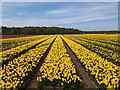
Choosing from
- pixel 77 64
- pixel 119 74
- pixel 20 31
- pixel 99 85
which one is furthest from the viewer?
pixel 20 31

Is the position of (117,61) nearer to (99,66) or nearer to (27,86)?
(99,66)

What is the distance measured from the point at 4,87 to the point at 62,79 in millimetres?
2251

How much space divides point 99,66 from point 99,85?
2.56 meters

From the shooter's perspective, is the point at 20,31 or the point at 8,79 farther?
the point at 20,31

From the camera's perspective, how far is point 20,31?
98.7m

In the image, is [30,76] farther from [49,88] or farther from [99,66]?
[99,66]

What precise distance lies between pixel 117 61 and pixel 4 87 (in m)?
7.94

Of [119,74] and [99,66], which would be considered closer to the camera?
A: [119,74]

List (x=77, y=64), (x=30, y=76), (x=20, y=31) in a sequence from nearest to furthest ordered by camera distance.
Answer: (x=30, y=76) < (x=77, y=64) < (x=20, y=31)

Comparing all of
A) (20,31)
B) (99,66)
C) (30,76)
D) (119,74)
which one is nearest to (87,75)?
(99,66)

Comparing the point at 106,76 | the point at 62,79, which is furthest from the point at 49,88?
the point at 106,76

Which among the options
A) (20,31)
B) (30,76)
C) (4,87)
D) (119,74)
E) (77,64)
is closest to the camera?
(4,87)

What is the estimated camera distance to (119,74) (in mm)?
10750

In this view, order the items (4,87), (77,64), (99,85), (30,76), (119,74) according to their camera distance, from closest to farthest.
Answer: (4,87), (99,85), (119,74), (30,76), (77,64)
